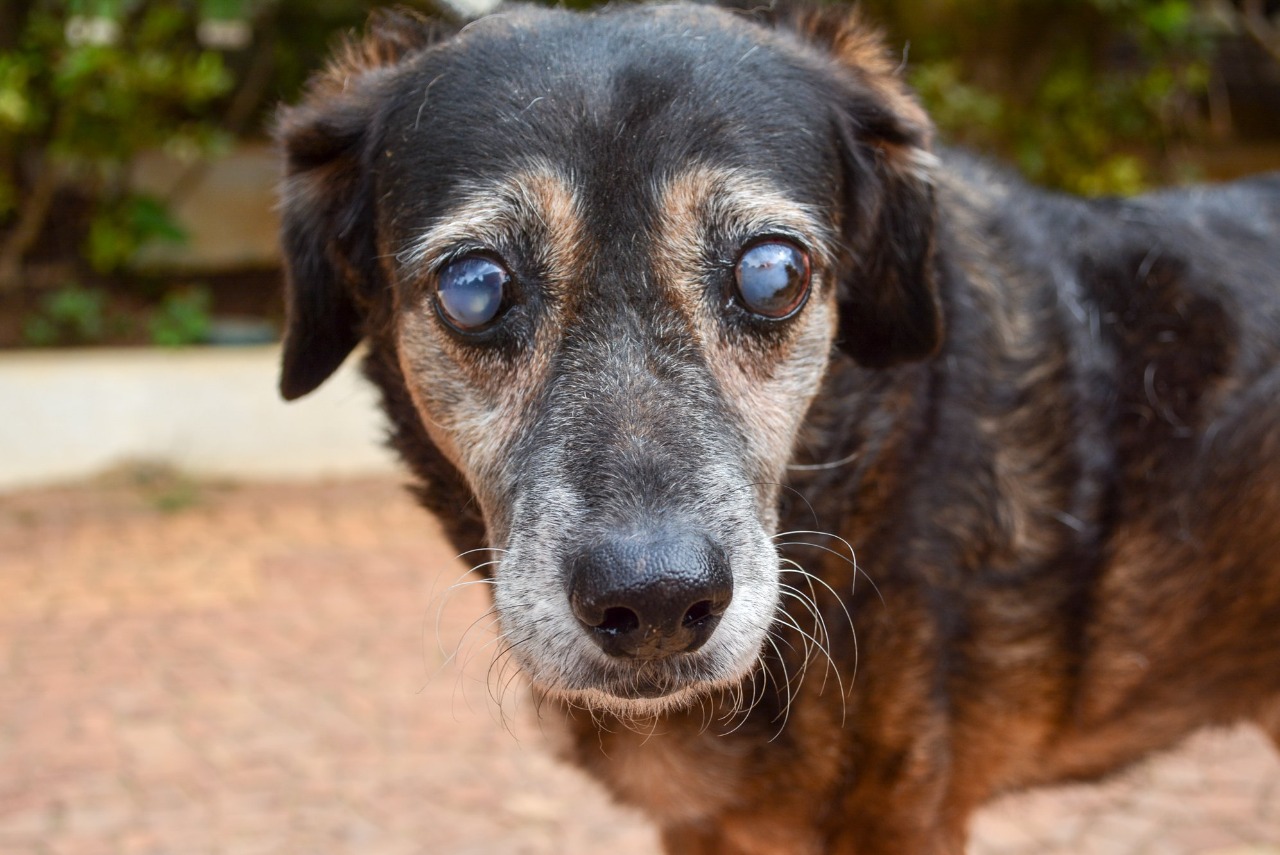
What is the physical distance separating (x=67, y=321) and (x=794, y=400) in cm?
744

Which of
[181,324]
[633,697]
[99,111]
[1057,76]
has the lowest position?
[181,324]

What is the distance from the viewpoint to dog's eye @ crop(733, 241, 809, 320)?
2410 mm

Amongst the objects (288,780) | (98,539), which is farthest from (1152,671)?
(98,539)

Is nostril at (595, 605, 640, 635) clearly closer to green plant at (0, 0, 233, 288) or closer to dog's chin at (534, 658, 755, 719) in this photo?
dog's chin at (534, 658, 755, 719)

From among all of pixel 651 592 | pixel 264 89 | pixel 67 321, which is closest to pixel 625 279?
pixel 651 592

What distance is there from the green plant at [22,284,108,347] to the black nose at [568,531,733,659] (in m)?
7.45

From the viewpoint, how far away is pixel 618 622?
6.73 feet

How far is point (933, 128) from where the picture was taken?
2867mm

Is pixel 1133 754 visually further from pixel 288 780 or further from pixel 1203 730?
pixel 288 780

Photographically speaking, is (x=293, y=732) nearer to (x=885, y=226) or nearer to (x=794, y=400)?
(x=794, y=400)

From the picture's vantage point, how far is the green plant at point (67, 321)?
27.6ft

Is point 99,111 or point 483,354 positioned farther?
point 99,111

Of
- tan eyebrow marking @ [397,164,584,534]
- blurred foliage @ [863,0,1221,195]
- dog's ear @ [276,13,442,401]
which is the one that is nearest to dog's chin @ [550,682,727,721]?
tan eyebrow marking @ [397,164,584,534]

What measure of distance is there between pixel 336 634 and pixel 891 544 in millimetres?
3524
